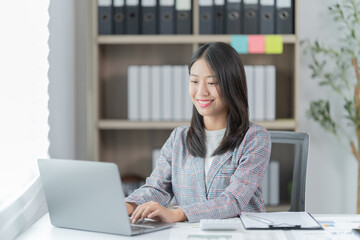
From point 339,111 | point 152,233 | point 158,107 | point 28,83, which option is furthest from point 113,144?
point 152,233

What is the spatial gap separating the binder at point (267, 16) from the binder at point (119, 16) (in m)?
0.72

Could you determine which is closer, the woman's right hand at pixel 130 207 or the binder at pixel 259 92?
the woman's right hand at pixel 130 207

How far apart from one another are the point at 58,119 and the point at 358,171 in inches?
65.8

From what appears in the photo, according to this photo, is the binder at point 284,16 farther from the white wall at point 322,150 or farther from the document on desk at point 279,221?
the document on desk at point 279,221

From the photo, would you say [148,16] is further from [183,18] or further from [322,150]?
[322,150]

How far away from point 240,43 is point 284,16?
27 centimetres

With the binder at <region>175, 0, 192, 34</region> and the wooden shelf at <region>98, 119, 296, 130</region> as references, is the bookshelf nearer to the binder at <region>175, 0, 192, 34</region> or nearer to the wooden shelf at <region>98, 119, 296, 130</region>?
the wooden shelf at <region>98, 119, 296, 130</region>

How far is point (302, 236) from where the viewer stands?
46.5 inches

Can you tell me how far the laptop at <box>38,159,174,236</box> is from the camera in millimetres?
1149

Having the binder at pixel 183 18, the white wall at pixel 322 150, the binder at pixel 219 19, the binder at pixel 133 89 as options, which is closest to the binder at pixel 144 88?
the binder at pixel 133 89

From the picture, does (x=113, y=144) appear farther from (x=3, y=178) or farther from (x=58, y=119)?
(x=3, y=178)

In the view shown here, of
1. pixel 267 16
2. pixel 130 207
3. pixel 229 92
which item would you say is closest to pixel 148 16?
pixel 267 16

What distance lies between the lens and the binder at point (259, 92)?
2586 millimetres

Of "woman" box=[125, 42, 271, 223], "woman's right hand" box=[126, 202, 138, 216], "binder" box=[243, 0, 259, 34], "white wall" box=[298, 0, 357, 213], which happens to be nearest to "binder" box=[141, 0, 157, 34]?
"binder" box=[243, 0, 259, 34]
